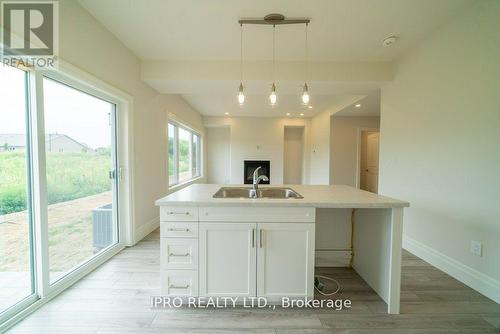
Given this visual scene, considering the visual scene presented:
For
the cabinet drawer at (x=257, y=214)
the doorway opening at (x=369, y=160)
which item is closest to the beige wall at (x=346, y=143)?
the doorway opening at (x=369, y=160)

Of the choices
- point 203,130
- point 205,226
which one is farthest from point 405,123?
point 203,130

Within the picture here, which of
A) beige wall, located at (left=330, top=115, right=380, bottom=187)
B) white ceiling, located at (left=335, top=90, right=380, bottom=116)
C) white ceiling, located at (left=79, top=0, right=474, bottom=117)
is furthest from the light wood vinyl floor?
beige wall, located at (left=330, top=115, right=380, bottom=187)

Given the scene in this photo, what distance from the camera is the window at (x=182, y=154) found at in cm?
455

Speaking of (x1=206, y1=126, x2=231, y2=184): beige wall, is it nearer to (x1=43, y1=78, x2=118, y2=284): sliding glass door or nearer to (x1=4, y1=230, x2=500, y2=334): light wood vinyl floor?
(x1=43, y1=78, x2=118, y2=284): sliding glass door

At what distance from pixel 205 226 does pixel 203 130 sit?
5841mm

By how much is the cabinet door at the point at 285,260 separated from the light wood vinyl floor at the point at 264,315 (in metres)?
0.16

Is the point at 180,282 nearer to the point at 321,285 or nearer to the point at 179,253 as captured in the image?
the point at 179,253

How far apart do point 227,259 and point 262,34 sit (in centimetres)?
239

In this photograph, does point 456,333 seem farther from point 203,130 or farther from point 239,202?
point 203,130

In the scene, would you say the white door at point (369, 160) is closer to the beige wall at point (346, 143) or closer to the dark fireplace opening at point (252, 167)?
the beige wall at point (346, 143)

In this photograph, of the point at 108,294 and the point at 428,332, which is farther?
the point at 108,294

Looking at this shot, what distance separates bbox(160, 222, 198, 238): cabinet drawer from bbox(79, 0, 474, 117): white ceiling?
78.1 inches

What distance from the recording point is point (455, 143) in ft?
6.97

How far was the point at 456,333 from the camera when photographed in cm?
145
